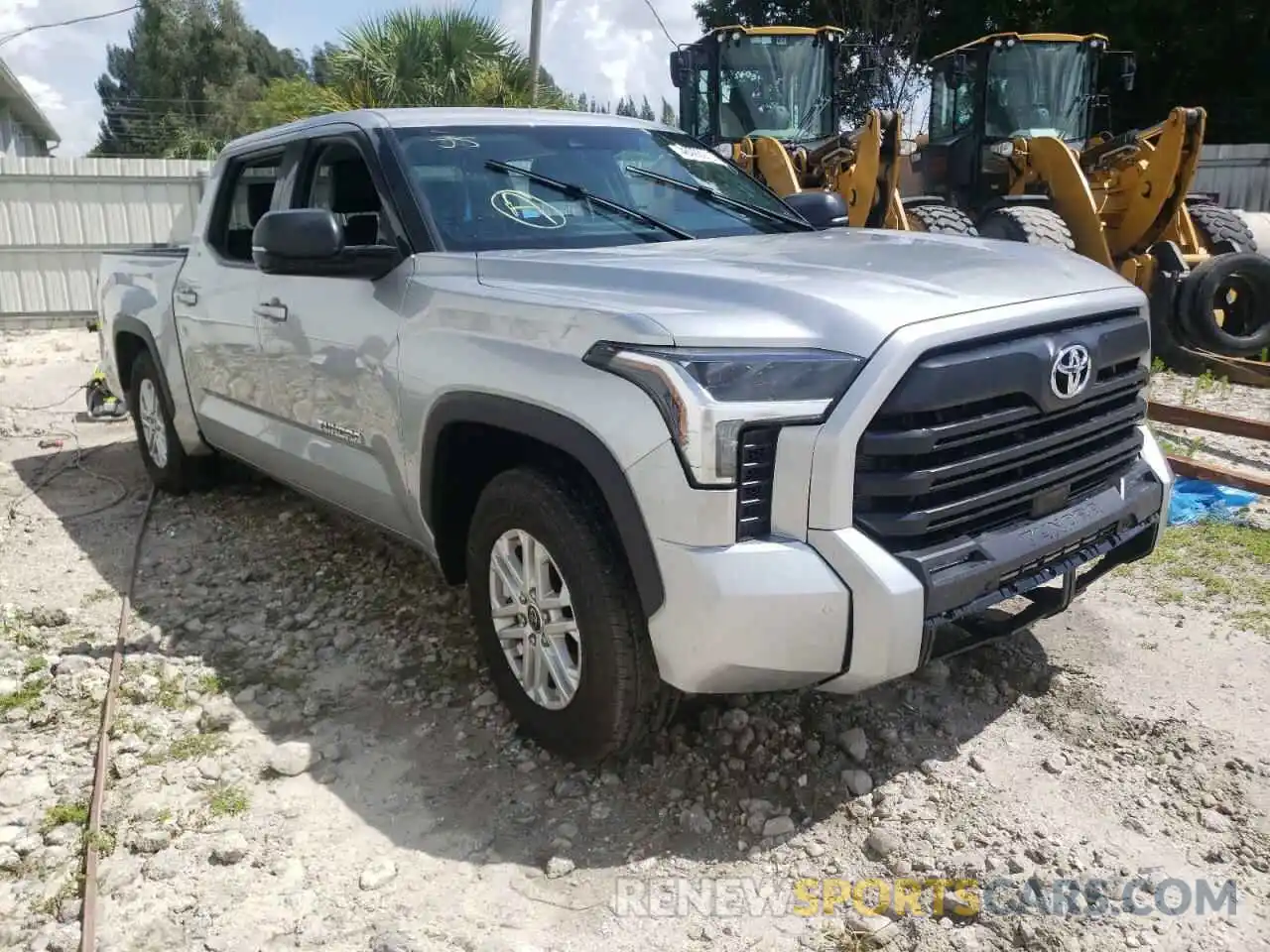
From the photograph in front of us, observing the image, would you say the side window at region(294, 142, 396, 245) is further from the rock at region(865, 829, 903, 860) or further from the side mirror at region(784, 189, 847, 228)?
the rock at region(865, 829, 903, 860)

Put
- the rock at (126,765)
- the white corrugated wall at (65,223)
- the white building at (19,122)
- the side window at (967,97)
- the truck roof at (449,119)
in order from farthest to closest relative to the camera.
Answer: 1. the white building at (19,122)
2. the white corrugated wall at (65,223)
3. the side window at (967,97)
4. the truck roof at (449,119)
5. the rock at (126,765)

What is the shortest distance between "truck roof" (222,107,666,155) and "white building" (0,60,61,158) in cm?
2061

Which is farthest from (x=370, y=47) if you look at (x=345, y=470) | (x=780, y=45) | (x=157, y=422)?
(x=345, y=470)

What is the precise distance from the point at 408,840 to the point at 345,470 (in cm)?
147

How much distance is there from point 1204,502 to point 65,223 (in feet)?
43.8

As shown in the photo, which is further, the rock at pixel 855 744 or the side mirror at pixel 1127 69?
the side mirror at pixel 1127 69

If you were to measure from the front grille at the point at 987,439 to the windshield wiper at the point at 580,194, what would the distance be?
53.8 inches

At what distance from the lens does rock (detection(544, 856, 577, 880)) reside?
2787 millimetres

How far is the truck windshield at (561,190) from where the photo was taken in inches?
141

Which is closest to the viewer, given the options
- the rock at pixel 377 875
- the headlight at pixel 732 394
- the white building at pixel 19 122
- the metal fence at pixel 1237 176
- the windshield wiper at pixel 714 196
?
the headlight at pixel 732 394

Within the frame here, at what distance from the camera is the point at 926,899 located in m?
2.64

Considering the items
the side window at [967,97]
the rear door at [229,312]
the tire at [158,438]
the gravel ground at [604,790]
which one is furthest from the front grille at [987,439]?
the side window at [967,97]

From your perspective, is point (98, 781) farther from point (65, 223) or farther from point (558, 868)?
point (65, 223)

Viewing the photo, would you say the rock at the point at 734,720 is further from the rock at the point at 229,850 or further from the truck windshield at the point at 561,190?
the truck windshield at the point at 561,190
